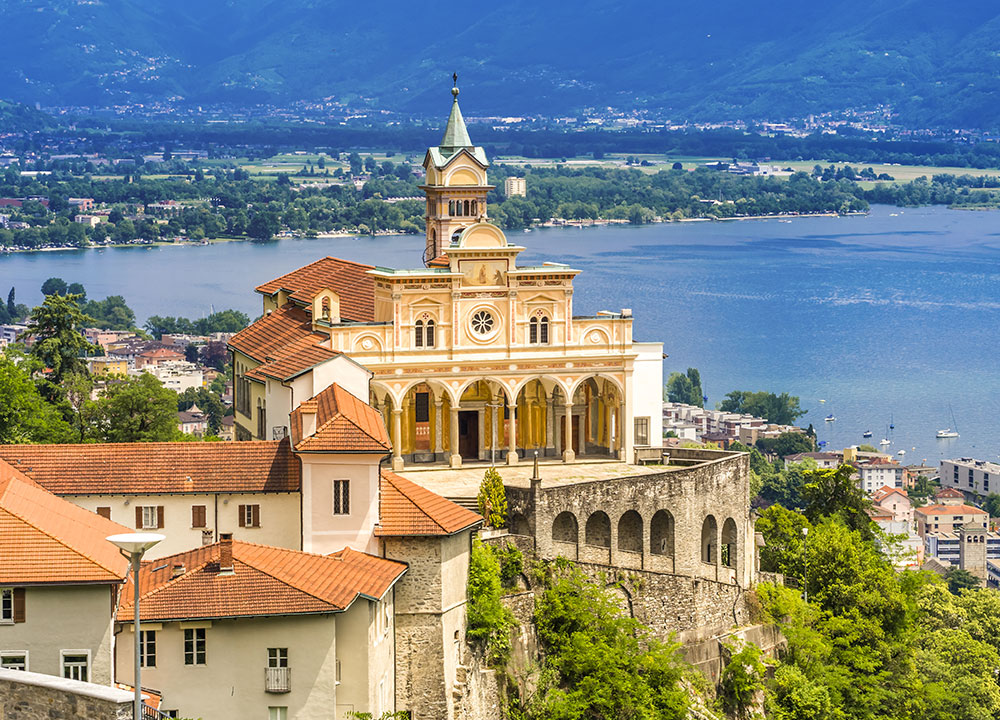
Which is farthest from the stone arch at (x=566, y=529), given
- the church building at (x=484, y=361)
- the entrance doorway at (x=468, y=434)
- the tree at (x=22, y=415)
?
the tree at (x=22, y=415)

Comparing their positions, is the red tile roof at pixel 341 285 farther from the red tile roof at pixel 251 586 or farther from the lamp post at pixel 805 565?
the red tile roof at pixel 251 586

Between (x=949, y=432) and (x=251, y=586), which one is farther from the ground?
(x=251, y=586)

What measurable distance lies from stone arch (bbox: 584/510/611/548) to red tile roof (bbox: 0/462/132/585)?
46.6 ft

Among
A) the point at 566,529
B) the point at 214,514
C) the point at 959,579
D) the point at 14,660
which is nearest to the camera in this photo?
the point at 14,660

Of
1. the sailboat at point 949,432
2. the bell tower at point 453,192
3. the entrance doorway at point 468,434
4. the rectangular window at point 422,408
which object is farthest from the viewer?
the sailboat at point 949,432

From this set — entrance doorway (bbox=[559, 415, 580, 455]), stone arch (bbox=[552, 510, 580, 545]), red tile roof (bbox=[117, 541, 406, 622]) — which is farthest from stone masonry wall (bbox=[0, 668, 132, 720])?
entrance doorway (bbox=[559, 415, 580, 455])

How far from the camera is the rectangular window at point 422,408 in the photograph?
51.8 meters

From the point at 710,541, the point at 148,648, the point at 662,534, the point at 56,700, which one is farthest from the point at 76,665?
the point at 710,541

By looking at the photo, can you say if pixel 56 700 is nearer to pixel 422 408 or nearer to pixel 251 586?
pixel 251 586

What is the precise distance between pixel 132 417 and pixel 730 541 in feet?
55.5

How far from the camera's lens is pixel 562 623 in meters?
41.8

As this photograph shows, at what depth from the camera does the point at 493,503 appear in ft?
143

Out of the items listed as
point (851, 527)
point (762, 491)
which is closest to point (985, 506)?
point (762, 491)

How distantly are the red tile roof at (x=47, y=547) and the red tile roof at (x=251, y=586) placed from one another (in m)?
0.91
